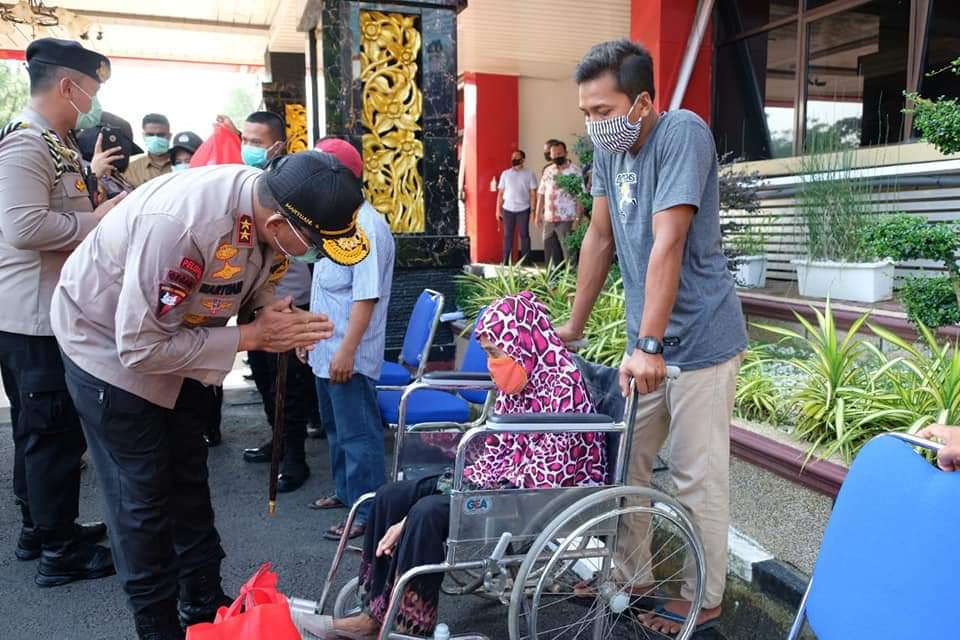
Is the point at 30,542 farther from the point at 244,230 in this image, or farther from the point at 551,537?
the point at 551,537

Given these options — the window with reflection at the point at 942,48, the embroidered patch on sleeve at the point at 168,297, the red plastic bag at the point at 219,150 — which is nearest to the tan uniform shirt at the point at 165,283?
the embroidered patch on sleeve at the point at 168,297

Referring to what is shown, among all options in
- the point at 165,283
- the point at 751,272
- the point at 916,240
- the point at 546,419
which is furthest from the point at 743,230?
the point at 165,283

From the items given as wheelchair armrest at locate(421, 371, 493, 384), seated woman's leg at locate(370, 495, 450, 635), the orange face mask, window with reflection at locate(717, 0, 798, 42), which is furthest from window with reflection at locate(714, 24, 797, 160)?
seated woman's leg at locate(370, 495, 450, 635)

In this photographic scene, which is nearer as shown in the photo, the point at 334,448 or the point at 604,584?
the point at 604,584

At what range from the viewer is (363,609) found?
2205mm

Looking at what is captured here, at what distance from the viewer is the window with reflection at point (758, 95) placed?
7.66 metres

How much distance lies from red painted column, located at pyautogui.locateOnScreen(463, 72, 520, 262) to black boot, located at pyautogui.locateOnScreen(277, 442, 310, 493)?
9604 mm

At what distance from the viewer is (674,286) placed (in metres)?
2.08

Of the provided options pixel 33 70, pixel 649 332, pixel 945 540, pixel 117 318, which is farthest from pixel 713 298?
pixel 33 70

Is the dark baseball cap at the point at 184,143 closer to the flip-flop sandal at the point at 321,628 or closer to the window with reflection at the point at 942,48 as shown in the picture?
the flip-flop sandal at the point at 321,628

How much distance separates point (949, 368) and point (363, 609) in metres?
2.14

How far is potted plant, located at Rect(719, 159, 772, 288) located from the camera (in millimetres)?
5117

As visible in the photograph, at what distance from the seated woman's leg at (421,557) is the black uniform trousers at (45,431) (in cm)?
151

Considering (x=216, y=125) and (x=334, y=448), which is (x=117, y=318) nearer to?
(x=334, y=448)
